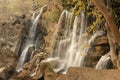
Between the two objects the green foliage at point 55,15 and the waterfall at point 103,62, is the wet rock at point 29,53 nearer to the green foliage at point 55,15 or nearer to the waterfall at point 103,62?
the green foliage at point 55,15

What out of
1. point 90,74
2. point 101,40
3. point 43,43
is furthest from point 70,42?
point 90,74

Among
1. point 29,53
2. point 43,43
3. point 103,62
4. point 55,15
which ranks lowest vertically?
point 29,53

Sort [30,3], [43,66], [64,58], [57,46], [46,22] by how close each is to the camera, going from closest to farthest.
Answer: [43,66] → [64,58] → [57,46] → [46,22] → [30,3]

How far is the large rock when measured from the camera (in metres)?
7.84

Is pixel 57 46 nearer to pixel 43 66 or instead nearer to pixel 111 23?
pixel 43 66

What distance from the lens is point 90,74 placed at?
324 inches

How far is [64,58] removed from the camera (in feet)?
61.3

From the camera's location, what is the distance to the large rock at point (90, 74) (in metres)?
7.84

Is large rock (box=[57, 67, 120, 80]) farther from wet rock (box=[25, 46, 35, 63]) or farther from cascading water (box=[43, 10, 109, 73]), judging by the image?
wet rock (box=[25, 46, 35, 63])

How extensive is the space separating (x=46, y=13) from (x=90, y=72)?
16.5 m

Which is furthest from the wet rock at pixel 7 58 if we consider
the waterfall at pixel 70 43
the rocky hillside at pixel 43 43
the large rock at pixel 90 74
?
the large rock at pixel 90 74

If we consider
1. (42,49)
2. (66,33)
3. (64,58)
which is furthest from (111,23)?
(42,49)

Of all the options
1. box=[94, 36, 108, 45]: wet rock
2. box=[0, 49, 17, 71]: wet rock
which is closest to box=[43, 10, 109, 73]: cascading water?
box=[94, 36, 108, 45]: wet rock

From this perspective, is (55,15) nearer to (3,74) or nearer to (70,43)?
(70,43)
